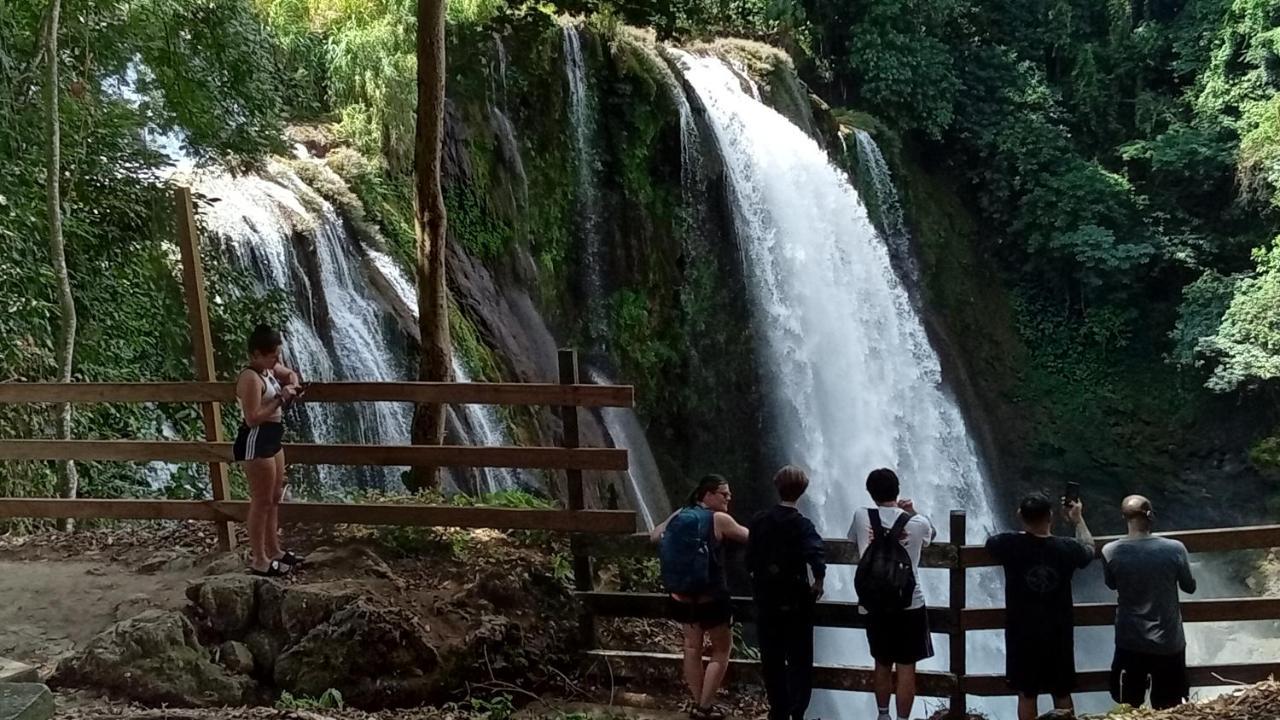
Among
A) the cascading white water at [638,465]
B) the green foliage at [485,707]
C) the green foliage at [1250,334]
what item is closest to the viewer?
the green foliage at [485,707]

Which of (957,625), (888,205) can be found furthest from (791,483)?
(888,205)

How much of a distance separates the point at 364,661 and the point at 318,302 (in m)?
4.66

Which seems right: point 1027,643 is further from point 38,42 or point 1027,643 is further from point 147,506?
point 38,42

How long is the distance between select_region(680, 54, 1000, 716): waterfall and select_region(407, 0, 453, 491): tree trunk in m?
8.81

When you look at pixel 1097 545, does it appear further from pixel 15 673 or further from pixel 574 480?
pixel 15 673

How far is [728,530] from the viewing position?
4879mm

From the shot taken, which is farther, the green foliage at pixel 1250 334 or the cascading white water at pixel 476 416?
the green foliage at pixel 1250 334

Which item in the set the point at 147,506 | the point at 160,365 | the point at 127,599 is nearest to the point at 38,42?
the point at 160,365

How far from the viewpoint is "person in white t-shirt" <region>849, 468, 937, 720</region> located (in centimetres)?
474

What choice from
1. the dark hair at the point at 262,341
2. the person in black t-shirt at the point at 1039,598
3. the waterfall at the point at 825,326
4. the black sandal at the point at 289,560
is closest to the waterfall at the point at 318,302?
the black sandal at the point at 289,560

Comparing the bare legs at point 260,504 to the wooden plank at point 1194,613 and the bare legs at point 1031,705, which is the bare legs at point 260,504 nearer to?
the wooden plank at point 1194,613

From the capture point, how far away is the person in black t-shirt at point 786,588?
465cm

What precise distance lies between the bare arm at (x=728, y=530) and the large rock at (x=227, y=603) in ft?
7.87

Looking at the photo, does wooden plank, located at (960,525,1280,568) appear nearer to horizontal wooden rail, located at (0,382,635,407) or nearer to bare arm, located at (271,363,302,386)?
horizontal wooden rail, located at (0,382,635,407)
